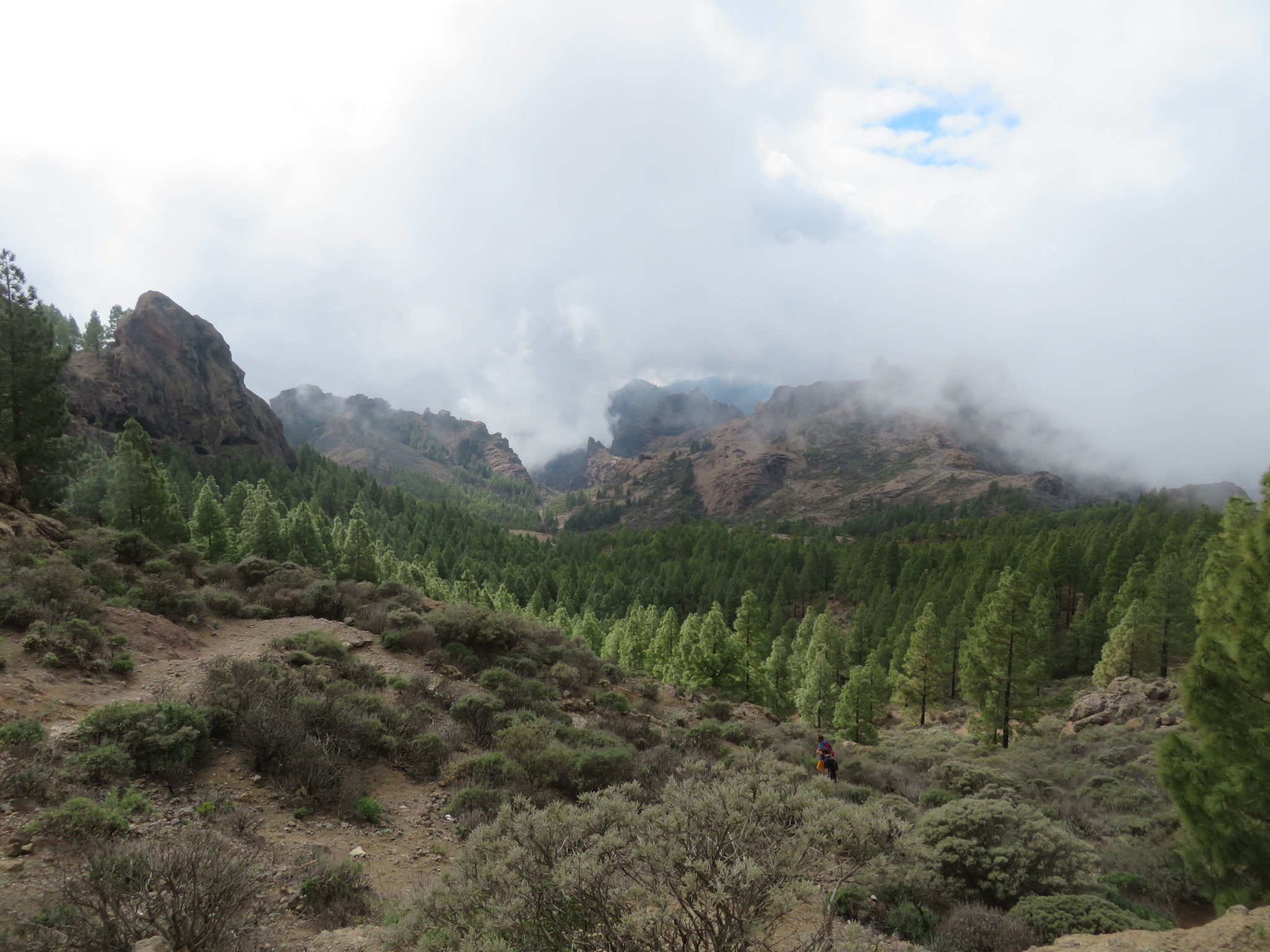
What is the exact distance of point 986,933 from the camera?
26.5 ft

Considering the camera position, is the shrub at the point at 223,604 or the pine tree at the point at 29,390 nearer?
the shrub at the point at 223,604

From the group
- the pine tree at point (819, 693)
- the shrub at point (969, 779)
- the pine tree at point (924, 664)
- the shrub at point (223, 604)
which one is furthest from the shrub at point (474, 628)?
the pine tree at point (924, 664)

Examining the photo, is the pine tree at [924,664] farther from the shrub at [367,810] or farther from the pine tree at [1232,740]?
the shrub at [367,810]

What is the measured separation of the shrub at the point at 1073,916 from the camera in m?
7.94

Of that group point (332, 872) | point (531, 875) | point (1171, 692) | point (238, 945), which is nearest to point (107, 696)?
point (332, 872)

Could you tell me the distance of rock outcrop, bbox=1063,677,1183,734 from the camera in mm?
24975

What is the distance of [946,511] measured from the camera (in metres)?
154

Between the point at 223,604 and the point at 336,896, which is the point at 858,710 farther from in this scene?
the point at 223,604

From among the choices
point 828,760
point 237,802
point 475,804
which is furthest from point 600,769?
point 828,760

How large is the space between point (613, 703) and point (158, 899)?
1664cm

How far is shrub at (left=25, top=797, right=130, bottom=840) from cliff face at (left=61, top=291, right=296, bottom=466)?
10315 centimetres

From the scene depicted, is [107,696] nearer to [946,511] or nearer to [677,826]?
[677,826]

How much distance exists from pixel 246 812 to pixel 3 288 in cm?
2685

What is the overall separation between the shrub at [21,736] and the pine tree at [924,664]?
45.5 m
